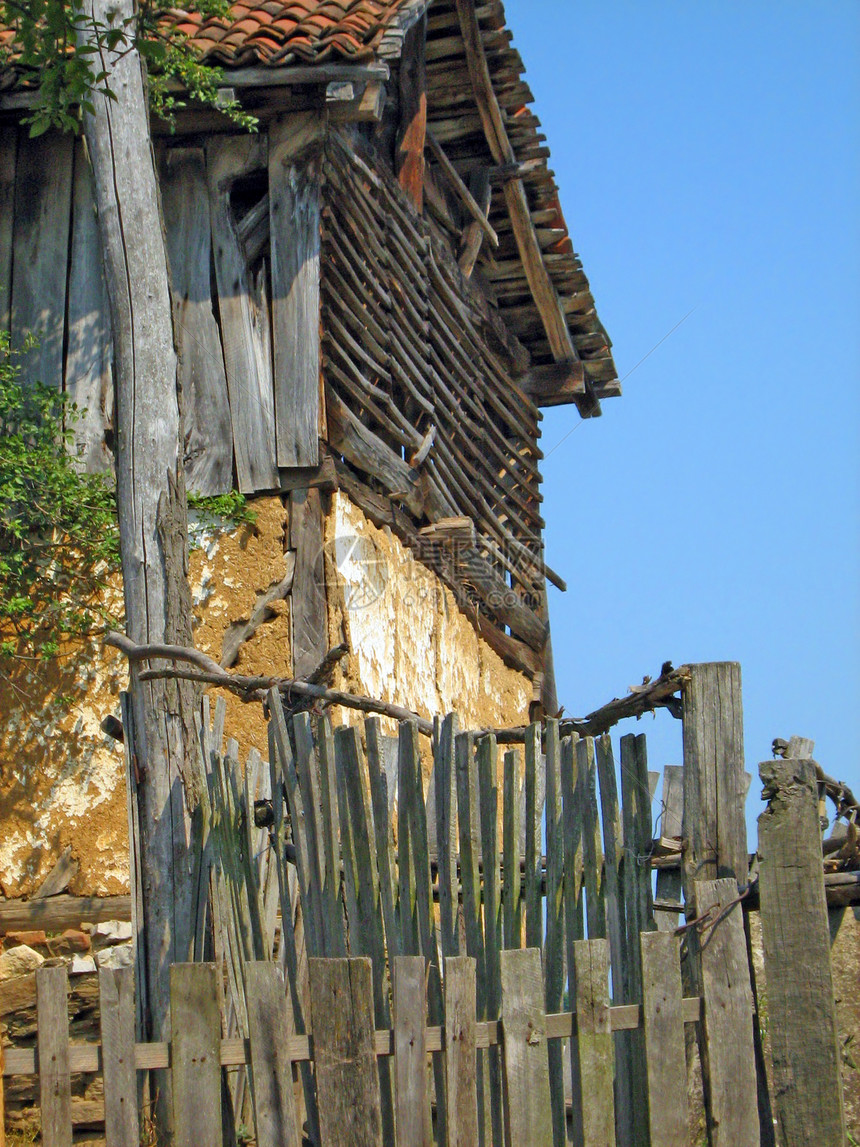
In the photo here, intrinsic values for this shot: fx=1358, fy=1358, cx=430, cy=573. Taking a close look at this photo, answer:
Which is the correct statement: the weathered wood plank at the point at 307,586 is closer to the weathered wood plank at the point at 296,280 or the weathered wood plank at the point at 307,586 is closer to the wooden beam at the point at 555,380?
the weathered wood plank at the point at 296,280

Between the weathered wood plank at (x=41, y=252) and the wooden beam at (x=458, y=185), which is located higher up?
the wooden beam at (x=458, y=185)

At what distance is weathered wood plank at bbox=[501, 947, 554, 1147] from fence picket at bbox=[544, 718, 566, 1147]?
21cm

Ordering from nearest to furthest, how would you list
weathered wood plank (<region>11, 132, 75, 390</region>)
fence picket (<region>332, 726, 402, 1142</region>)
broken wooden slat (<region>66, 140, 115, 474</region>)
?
1. fence picket (<region>332, 726, 402, 1142</region>)
2. broken wooden slat (<region>66, 140, 115, 474</region>)
3. weathered wood plank (<region>11, 132, 75, 390</region>)

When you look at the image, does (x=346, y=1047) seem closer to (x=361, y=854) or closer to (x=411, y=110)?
(x=361, y=854)

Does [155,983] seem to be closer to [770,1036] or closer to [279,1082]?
[279,1082]

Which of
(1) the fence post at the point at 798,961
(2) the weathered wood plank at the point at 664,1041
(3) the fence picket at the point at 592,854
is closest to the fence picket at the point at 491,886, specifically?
(3) the fence picket at the point at 592,854

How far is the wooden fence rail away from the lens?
3252 mm

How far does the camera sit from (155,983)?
16.1 feet

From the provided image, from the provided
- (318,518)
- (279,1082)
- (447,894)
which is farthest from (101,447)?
(279,1082)

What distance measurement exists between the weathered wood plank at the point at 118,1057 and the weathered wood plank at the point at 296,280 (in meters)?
4.08

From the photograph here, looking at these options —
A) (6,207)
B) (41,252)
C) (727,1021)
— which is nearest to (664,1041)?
(727,1021)

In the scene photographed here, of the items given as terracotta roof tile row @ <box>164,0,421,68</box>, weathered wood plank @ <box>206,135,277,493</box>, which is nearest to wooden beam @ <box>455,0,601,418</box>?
terracotta roof tile row @ <box>164,0,421,68</box>

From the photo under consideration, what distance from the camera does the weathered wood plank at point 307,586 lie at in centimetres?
686

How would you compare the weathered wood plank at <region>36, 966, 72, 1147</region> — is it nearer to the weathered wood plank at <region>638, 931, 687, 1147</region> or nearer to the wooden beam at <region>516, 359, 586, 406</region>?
the weathered wood plank at <region>638, 931, 687, 1147</region>
